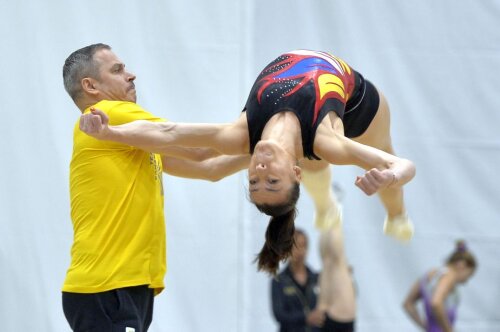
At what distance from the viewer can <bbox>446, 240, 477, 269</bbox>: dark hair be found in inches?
195

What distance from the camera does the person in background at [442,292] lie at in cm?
488

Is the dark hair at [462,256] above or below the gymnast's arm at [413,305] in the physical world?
above

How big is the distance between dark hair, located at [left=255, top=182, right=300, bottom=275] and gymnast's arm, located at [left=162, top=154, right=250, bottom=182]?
1.16ft

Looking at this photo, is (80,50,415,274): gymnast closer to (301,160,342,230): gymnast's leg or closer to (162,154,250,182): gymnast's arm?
(162,154,250,182): gymnast's arm

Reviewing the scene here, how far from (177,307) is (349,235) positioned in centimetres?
105

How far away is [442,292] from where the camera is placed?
4.89 meters

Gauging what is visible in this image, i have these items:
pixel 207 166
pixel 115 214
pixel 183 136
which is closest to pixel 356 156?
pixel 183 136

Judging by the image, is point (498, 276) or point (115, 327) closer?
point (115, 327)

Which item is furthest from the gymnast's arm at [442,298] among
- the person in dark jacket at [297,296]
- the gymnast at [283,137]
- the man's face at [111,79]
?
the man's face at [111,79]

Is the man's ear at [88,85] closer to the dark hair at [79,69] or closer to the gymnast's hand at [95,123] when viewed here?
the dark hair at [79,69]

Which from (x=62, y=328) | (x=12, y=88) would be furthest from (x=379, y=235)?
(x=12, y=88)

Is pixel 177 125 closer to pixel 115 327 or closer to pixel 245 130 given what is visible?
pixel 245 130

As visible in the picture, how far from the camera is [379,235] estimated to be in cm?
497

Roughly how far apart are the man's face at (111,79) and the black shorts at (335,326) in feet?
6.40
